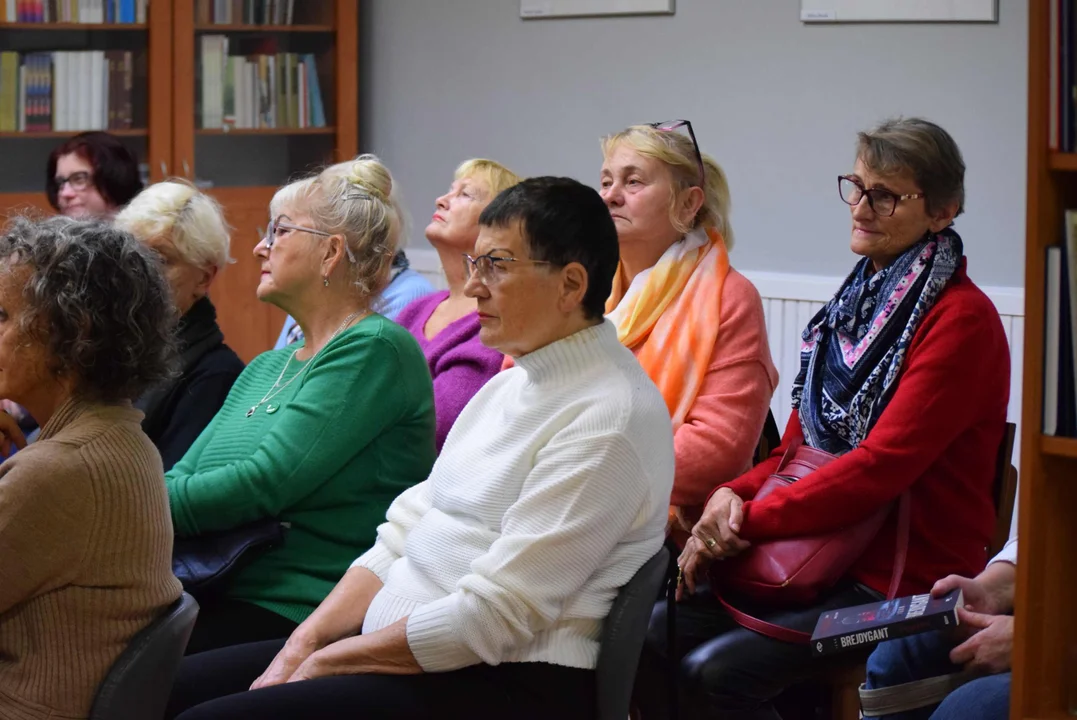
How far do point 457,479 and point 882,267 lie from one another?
931 mm

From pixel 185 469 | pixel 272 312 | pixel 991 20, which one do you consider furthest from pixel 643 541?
pixel 272 312

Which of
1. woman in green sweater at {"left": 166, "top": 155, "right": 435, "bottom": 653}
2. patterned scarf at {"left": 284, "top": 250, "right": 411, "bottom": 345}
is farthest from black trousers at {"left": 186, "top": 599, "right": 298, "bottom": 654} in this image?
patterned scarf at {"left": 284, "top": 250, "right": 411, "bottom": 345}

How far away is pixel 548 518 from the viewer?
5.81ft

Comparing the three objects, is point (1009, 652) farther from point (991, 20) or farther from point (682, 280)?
point (991, 20)

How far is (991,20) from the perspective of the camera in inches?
146

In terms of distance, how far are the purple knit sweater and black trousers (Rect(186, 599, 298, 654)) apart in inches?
25.3

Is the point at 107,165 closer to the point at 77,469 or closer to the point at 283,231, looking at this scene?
the point at 283,231

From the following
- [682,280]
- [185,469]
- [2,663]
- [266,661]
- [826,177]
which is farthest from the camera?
[826,177]

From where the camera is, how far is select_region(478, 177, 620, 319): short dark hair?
6.26 feet

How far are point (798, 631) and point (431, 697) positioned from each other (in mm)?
678

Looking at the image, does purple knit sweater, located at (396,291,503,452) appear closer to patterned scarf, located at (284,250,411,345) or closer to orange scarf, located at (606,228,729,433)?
orange scarf, located at (606,228,729,433)

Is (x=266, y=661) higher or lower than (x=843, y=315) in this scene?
lower

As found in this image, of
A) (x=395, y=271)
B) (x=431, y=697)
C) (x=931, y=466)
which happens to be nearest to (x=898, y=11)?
(x=395, y=271)

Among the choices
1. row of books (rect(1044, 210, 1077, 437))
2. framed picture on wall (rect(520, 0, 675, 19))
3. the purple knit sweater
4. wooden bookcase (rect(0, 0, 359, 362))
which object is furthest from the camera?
wooden bookcase (rect(0, 0, 359, 362))
